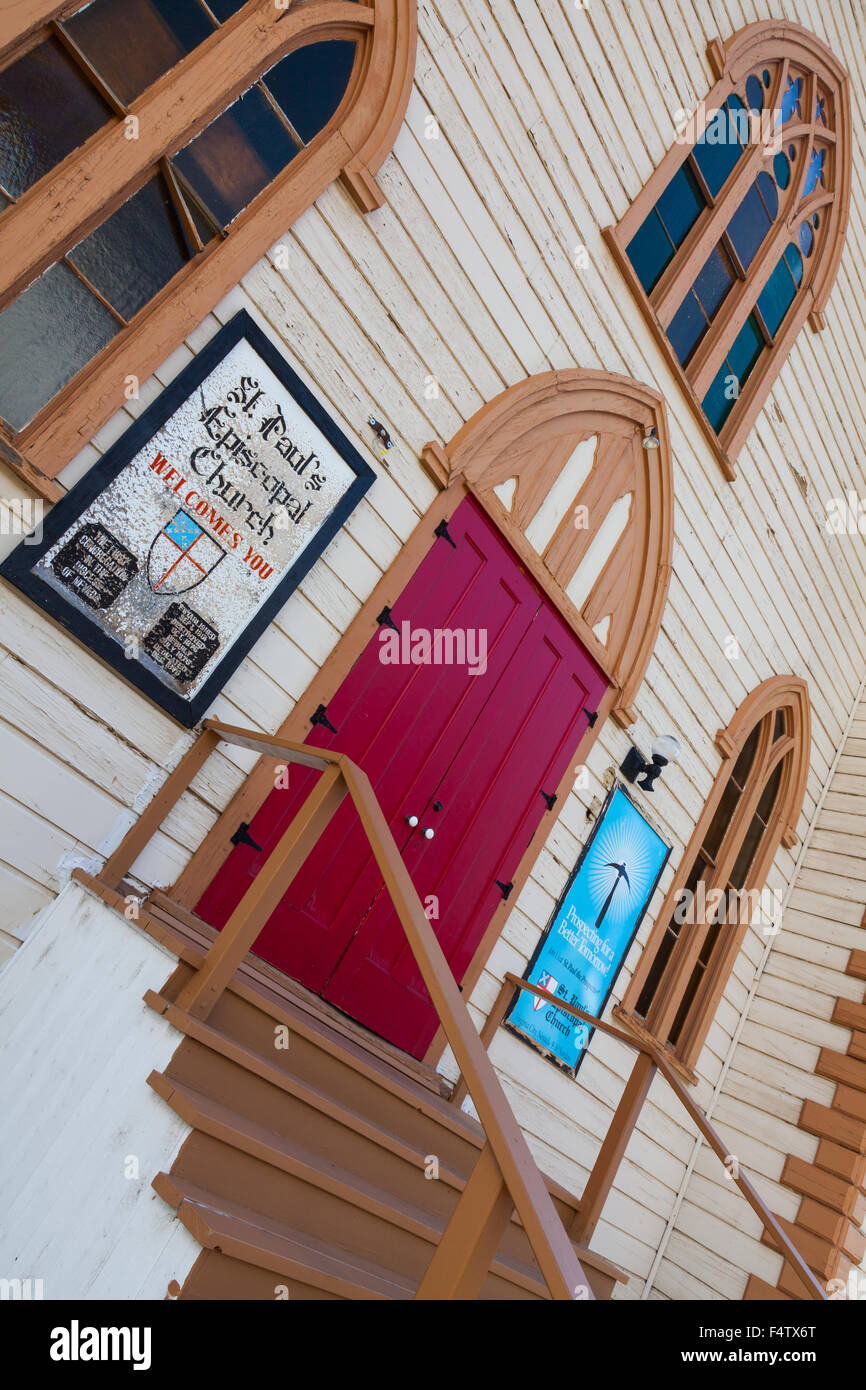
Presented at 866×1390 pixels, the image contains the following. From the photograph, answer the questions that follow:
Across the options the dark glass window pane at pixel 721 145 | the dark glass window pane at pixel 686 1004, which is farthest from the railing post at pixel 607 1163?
the dark glass window pane at pixel 721 145

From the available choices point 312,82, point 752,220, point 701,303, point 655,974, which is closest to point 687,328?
point 701,303

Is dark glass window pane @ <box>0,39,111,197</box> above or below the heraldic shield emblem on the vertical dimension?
above

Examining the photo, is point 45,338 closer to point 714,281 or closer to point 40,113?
point 40,113

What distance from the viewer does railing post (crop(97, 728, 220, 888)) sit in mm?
3109

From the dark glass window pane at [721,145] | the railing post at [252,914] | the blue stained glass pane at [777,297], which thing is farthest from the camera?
the blue stained glass pane at [777,297]

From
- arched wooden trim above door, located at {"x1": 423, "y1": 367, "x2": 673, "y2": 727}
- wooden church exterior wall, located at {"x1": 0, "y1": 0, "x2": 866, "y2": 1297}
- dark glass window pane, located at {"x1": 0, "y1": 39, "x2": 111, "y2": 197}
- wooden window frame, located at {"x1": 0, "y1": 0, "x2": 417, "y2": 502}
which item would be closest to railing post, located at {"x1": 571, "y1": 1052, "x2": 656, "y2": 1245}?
wooden church exterior wall, located at {"x1": 0, "y1": 0, "x2": 866, "y2": 1297}

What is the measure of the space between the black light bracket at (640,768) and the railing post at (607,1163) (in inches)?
82.9

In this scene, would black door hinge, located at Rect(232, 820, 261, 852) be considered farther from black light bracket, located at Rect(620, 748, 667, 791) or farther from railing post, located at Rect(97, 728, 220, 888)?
black light bracket, located at Rect(620, 748, 667, 791)

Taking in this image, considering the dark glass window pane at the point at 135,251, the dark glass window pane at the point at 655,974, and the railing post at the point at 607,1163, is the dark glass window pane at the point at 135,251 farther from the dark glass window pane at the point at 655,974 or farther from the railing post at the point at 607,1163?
the dark glass window pane at the point at 655,974

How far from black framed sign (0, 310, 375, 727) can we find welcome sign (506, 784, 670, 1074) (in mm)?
2694

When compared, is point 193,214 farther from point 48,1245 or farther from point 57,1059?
point 48,1245

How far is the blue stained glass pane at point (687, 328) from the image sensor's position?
5.95m

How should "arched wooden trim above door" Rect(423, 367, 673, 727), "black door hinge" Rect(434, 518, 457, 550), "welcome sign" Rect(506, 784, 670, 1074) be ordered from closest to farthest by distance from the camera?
"black door hinge" Rect(434, 518, 457, 550)
"arched wooden trim above door" Rect(423, 367, 673, 727)
"welcome sign" Rect(506, 784, 670, 1074)

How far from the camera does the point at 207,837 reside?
3.46 metres
